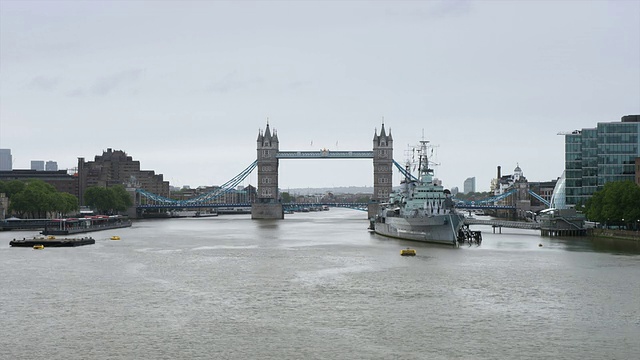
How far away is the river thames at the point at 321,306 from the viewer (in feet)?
95.0

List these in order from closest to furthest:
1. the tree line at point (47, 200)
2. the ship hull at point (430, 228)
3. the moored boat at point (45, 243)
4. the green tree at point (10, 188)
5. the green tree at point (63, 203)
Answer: the ship hull at point (430, 228)
the moored boat at point (45, 243)
the tree line at point (47, 200)
the green tree at point (63, 203)
the green tree at point (10, 188)

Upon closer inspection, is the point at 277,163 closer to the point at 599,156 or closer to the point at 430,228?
the point at 599,156

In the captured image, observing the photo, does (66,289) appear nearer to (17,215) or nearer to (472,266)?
(472,266)

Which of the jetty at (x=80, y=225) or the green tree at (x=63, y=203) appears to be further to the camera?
the green tree at (x=63, y=203)

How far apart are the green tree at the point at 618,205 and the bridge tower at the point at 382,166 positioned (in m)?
95.1

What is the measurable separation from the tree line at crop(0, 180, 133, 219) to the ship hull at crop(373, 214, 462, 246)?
192ft

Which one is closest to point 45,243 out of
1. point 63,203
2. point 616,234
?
point 63,203

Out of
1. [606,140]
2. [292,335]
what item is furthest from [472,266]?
[606,140]

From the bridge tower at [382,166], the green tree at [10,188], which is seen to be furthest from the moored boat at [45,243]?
the bridge tower at [382,166]

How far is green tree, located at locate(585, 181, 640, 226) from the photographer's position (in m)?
79.7

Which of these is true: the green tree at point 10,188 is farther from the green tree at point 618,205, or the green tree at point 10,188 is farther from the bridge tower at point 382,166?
the green tree at point 618,205

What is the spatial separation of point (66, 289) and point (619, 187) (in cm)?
6080

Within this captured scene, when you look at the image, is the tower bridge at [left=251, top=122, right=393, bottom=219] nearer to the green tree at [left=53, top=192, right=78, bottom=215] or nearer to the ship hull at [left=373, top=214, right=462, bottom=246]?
the green tree at [left=53, top=192, right=78, bottom=215]

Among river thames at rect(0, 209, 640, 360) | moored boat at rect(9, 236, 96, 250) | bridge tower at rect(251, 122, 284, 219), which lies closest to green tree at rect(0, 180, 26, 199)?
bridge tower at rect(251, 122, 284, 219)
